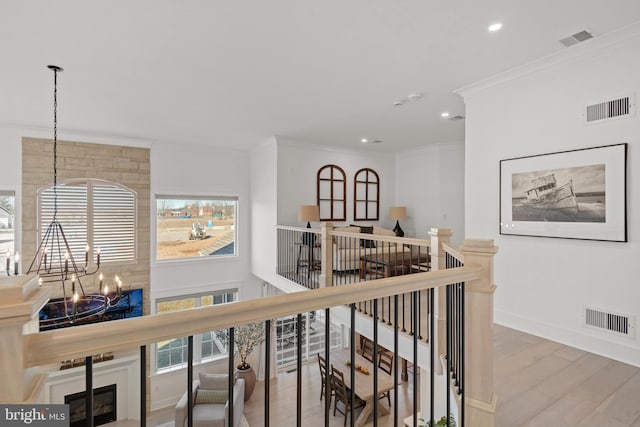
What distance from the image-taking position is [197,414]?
5.56 meters

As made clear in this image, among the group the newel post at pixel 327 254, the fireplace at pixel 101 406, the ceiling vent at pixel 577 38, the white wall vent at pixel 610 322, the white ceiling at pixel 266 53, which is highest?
the white ceiling at pixel 266 53

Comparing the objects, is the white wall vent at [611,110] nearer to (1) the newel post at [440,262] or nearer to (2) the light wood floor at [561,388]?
(1) the newel post at [440,262]

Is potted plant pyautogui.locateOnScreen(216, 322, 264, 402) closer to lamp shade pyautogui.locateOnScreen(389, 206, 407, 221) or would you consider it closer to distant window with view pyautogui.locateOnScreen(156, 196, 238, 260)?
distant window with view pyautogui.locateOnScreen(156, 196, 238, 260)

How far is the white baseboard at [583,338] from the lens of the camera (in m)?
2.59

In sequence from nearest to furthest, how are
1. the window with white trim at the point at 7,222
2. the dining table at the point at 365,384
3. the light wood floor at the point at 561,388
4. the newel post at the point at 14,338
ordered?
1. the newel post at the point at 14,338
2. the light wood floor at the point at 561,388
3. the window with white trim at the point at 7,222
4. the dining table at the point at 365,384

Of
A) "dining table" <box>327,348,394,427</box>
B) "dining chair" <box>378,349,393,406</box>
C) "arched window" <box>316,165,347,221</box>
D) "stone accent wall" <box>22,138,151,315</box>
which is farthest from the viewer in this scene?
"arched window" <box>316,165,347,221</box>

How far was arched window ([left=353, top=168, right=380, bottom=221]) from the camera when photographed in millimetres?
7363

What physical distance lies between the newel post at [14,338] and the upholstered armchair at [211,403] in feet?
16.0

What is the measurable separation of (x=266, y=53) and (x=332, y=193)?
4.19m

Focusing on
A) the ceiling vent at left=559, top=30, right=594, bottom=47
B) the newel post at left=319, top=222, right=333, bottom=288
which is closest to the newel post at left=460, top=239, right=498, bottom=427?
the ceiling vent at left=559, top=30, right=594, bottom=47

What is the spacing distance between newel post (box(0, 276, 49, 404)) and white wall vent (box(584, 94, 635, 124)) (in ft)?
12.1

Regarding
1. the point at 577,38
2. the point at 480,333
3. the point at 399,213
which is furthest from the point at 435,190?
the point at 480,333

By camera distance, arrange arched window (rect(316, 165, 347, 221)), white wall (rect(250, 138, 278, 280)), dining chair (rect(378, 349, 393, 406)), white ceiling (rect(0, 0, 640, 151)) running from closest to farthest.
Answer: white ceiling (rect(0, 0, 640, 151)) < white wall (rect(250, 138, 278, 280)) < dining chair (rect(378, 349, 393, 406)) < arched window (rect(316, 165, 347, 221))

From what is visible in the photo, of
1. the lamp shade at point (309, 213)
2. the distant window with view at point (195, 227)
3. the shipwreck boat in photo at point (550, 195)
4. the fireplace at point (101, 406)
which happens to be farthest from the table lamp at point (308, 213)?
the fireplace at point (101, 406)
